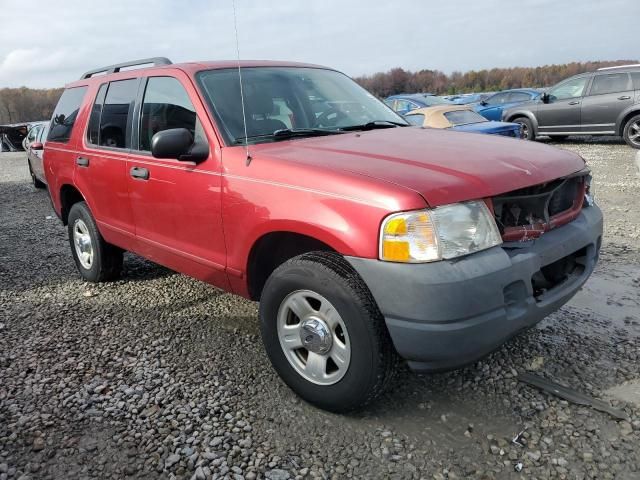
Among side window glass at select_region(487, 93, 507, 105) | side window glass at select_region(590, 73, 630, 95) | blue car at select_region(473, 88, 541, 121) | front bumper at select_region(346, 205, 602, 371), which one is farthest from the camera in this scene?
side window glass at select_region(487, 93, 507, 105)

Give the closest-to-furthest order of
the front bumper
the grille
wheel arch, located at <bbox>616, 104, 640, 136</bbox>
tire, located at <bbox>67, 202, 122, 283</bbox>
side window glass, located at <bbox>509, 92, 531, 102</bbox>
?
the front bumper → the grille → tire, located at <bbox>67, 202, 122, 283</bbox> → wheel arch, located at <bbox>616, 104, 640, 136</bbox> → side window glass, located at <bbox>509, 92, 531, 102</bbox>

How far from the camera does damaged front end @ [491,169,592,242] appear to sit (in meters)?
2.45

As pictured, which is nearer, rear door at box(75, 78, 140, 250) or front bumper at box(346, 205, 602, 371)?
front bumper at box(346, 205, 602, 371)

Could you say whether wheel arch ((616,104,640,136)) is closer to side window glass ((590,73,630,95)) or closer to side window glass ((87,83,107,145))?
side window glass ((590,73,630,95))

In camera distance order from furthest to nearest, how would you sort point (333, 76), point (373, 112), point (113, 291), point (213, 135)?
1. point (113, 291)
2. point (333, 76)
3. point (373, 112)
4. point (213, 135)

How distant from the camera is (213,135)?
10.2 feet

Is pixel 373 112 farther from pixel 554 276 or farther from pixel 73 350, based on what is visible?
pixel 73 350

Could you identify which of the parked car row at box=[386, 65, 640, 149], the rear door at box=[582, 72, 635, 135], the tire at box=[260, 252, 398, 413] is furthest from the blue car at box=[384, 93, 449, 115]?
the tire at box=[260, 252, 398, 413]

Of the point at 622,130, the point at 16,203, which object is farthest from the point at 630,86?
the point at 16,203

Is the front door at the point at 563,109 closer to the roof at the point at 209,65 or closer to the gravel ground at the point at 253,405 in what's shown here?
the gravel ground at the point at 253,405

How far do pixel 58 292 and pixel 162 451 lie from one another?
9.43 feet

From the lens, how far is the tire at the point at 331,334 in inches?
94.0

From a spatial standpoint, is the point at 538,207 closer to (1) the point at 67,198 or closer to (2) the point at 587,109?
(1) the point at 67,198

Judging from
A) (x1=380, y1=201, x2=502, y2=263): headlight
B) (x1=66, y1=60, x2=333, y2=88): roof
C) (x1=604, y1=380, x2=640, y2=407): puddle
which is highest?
(x1=66, y1=60, x2=333, y2=88): roof
